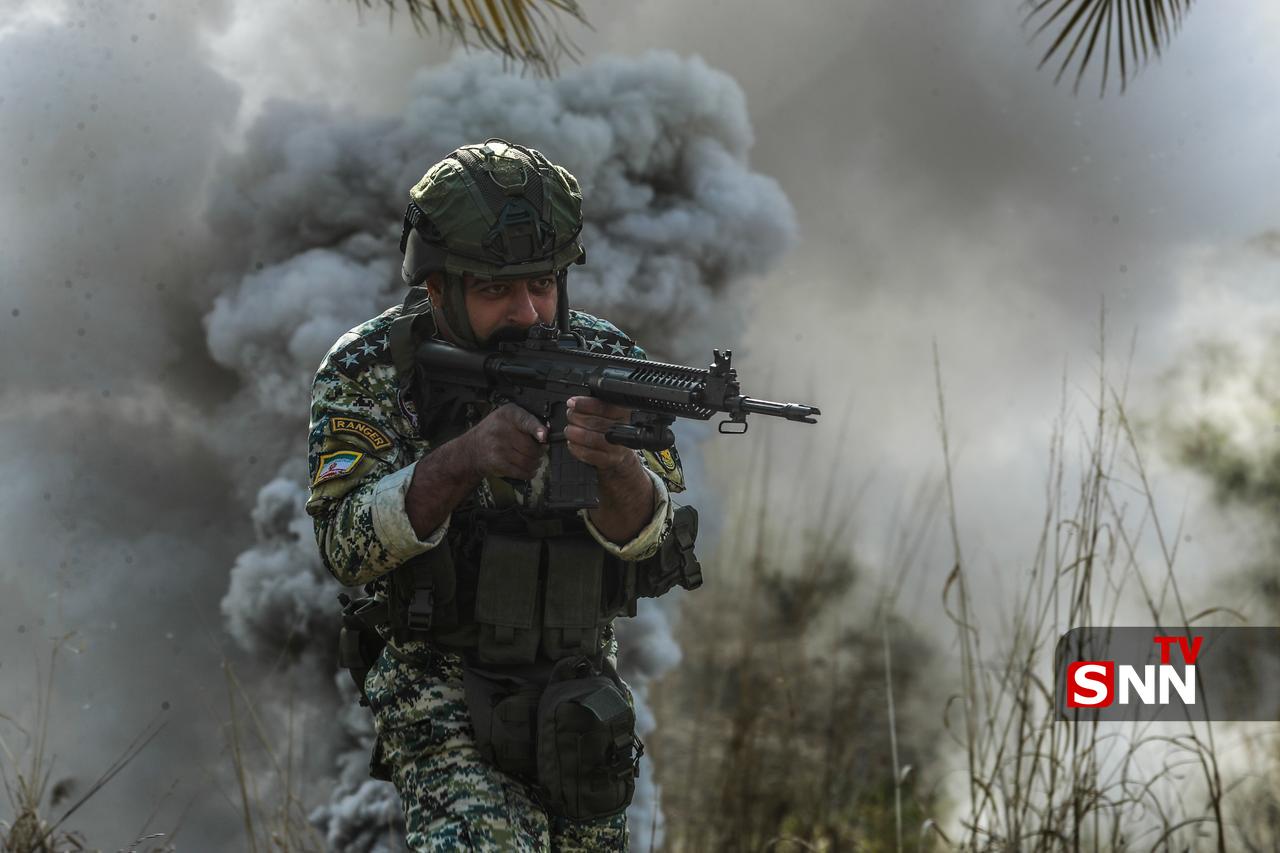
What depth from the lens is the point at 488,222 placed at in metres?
2.90

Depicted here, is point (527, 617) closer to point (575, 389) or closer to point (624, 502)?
point (624, 502)

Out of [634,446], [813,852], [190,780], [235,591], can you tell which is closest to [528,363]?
[634,446]

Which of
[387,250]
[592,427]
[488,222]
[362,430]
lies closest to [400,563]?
[362,430]

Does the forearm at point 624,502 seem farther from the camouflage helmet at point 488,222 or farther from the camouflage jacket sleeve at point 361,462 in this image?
the camouflage helmet at point 488,222

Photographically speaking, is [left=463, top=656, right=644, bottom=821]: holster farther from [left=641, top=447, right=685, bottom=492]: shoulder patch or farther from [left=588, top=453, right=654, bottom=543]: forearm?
[left=641, top=447, right=685, bottom=492]: shoulder patch

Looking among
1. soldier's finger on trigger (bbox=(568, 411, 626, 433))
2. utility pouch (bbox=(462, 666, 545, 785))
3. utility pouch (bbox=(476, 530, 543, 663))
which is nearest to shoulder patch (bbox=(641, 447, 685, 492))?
utility pouch (bbox=(476, 530, 543, 663))

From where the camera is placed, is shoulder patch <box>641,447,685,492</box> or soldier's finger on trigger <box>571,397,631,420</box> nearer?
soldier's finger on trigger <box>571,397,631,420</box>

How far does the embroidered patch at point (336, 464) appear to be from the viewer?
2.86 meters

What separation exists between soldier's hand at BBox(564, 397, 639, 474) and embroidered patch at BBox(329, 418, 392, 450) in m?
0.50

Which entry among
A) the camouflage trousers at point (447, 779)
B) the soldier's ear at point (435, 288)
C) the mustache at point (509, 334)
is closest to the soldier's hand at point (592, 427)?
the mustache at point (509, 334)

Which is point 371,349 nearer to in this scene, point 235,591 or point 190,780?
point 235,591

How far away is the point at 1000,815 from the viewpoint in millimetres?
3504

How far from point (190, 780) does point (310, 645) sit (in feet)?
50.9

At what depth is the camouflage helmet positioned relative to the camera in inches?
114
